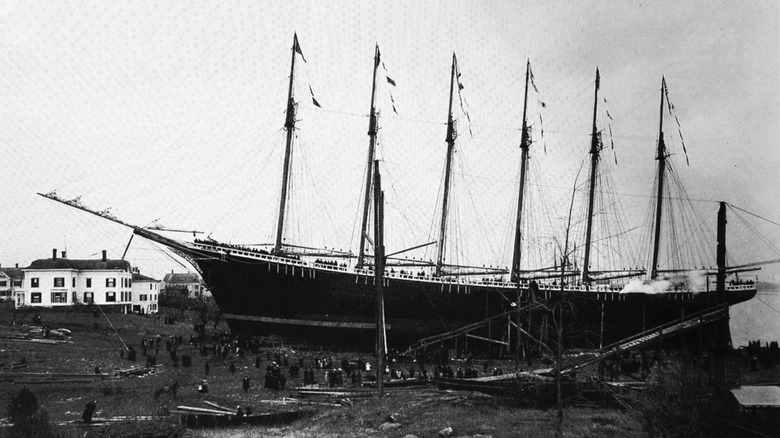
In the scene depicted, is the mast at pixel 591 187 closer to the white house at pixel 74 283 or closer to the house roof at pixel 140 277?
the white house at pixel 74 283

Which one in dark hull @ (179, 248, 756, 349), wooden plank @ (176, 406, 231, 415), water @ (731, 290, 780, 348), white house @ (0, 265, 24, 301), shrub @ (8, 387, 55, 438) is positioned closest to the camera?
shrub @ (8, 387, 55, 438)

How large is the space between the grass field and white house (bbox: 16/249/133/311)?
14.8 meters

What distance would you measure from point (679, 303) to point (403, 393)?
86.7 feet

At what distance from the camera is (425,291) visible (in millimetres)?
34000

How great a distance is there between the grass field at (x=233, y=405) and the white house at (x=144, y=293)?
29882mm

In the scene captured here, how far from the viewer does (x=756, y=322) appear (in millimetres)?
83938

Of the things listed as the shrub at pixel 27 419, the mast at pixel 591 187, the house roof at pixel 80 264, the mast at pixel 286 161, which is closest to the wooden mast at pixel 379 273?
the shrub at pixel 27 419

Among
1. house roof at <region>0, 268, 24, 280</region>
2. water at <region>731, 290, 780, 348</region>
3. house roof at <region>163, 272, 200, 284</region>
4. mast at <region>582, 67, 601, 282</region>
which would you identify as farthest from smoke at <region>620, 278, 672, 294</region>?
house roof at <region>163, 272, 200, 284</region>

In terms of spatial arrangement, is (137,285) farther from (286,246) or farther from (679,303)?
(679,303)

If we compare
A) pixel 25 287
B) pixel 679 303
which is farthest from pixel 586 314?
pixel 25 287

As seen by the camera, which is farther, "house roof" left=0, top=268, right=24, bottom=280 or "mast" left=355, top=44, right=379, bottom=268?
"house roof" left=0, top=268, right=24, bottom=280

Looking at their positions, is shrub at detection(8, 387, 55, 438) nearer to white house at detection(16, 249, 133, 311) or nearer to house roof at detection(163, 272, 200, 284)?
white house at detection(16, 249, 133, 311)

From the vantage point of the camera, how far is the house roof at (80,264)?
4010 cm

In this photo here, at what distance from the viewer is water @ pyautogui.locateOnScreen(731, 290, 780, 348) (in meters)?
62.2
